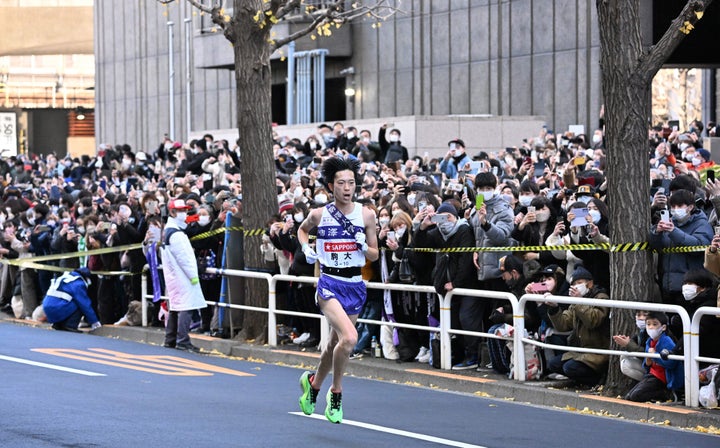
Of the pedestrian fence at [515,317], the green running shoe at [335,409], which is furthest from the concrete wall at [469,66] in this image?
the green running shoe at [335,409]

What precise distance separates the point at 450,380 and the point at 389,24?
28.0 meters

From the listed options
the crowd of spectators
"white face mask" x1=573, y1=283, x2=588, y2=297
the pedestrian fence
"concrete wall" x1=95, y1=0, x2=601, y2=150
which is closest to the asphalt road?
the pedestrian fence

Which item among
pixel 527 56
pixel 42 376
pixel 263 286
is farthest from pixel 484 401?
pixel 527 56

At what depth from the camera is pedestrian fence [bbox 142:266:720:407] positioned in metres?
12.5

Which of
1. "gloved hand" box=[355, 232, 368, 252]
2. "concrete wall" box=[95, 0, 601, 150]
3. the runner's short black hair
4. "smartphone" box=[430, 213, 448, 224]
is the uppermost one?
"concrete wall" box=[95, 0, 601, 150]

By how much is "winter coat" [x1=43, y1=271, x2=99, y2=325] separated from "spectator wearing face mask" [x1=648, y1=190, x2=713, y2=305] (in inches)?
436

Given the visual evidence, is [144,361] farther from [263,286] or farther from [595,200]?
[595,200]

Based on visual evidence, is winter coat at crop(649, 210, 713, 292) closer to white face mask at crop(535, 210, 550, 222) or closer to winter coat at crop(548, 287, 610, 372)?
winter coat at crop(548, 287, 610, 372)

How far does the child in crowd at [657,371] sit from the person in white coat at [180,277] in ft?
24.8

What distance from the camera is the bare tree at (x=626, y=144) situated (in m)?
13.7

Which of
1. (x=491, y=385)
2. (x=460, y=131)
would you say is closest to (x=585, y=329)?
(x=491, y=385)

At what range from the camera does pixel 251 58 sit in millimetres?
19484

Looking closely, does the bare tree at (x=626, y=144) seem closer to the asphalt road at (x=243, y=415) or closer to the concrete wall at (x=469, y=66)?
the asphalt road at (x=243, y=415)

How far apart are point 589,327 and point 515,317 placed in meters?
0.86
